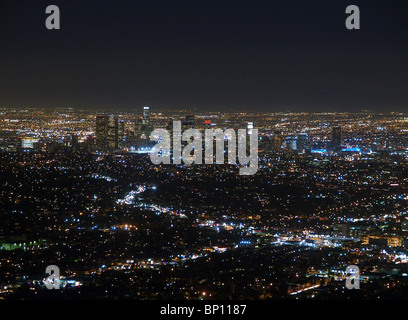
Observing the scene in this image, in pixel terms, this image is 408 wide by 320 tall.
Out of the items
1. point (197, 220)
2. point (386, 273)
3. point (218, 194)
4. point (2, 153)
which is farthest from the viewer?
point (2, 153)

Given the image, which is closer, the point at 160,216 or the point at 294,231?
the point at 294,231

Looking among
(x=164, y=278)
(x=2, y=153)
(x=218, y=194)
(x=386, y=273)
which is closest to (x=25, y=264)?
(x=164, y=278)

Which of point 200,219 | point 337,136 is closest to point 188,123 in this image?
point 337,136

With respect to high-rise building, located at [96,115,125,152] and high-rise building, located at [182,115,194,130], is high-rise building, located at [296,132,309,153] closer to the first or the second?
high-rise building, located at [182,115,194,130]

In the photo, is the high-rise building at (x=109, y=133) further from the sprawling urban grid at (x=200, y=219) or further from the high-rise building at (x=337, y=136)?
the high-rise building at (x=337, y=136)

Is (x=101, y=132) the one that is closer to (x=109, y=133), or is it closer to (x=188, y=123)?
(x=109, y=133)

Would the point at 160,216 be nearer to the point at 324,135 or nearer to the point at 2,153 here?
the point at 2,153

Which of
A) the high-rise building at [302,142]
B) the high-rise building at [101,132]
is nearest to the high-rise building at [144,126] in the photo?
the high-rise building at [101,132]
